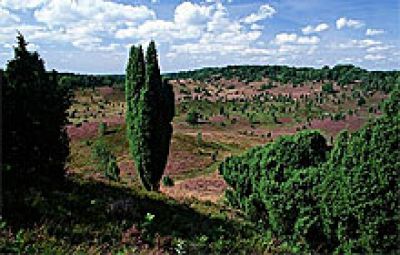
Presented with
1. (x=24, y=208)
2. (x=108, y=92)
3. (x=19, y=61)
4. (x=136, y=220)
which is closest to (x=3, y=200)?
(x=24, y=208)

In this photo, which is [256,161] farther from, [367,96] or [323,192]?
[367,96]

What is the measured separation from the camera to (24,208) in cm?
936

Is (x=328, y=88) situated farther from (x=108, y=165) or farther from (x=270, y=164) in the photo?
(x=270, y=164)

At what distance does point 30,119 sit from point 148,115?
52.2 feet

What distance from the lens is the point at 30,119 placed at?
40.1 ft

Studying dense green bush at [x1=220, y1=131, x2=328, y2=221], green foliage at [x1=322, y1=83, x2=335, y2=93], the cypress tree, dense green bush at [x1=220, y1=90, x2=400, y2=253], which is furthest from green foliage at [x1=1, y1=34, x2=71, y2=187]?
green foliage at [x1=322, y1=83, x2=335, y2=93]

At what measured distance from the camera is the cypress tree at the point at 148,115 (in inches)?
1107

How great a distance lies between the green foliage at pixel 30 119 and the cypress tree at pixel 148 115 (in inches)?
584

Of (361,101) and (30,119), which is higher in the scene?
(30,119)

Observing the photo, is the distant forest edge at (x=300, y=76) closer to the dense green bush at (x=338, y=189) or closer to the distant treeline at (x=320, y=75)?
the distant treeline at (x=320, y=75)

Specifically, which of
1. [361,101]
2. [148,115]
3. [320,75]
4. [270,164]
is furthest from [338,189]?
[320,75]

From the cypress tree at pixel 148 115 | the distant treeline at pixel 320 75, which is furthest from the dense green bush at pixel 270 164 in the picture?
the distant treeline at pixel 320 75

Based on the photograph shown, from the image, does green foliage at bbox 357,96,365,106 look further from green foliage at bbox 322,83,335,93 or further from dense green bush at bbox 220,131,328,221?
Result: dense green bush at bbox 220,131,328,221

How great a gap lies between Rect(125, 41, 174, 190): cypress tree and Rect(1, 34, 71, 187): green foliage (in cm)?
1484
